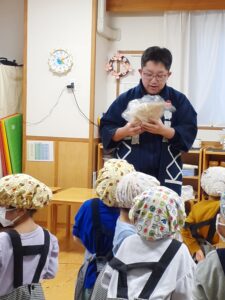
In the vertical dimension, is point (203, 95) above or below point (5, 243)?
above

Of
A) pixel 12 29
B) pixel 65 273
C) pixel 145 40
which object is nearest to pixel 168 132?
pixel 65 273

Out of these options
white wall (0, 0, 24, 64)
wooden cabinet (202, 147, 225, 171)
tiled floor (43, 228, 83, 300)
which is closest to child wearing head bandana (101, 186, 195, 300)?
tiled floor (43, 228, 83, 300)

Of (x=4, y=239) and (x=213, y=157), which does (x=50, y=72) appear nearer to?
(x=213, y=157)

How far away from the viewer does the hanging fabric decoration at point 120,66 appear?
5.32 m

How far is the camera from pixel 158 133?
191 cm

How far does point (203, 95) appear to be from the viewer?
5.16 metres

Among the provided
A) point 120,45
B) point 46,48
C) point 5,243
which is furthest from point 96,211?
point 120,45

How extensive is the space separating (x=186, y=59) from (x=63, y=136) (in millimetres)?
1772

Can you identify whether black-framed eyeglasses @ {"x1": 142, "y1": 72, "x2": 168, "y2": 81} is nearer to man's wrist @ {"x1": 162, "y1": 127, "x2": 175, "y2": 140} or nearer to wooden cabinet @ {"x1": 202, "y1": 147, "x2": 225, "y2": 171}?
man's wrist @ {"x1": 162, "y1": 127, "x2": 175, "y2": 140}

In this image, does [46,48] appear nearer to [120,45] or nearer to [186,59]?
[120,45]

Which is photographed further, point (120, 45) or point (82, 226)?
point (120, 45)

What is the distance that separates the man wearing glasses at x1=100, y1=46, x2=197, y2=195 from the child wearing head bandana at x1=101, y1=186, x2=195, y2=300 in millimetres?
550

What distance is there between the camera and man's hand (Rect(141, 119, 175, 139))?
189 cm

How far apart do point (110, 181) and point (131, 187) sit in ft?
0.69
